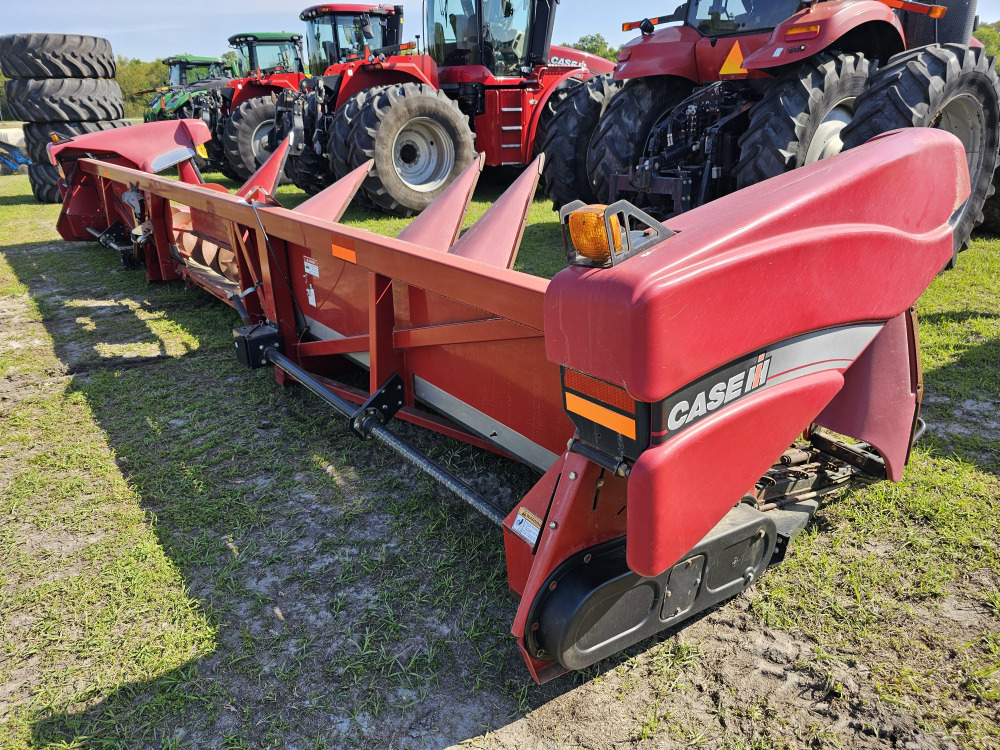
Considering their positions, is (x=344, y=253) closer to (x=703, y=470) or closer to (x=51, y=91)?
(x=703, y=470)

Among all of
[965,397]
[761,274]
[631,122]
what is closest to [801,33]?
[631,122]

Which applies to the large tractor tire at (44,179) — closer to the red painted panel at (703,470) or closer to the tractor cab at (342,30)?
the tractor cab at (342,30)

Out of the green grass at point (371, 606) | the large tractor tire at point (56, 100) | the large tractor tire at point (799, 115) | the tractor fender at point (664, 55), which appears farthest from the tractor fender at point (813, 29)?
the large tractor tire at point (56, 100)

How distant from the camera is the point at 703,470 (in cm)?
130

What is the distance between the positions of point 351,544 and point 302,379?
86 centimetres

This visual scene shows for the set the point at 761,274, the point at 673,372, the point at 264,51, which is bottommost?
the point at 673,372

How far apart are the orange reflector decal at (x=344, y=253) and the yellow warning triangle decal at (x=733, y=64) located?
317 cm

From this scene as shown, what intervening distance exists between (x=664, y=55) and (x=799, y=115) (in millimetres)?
1456

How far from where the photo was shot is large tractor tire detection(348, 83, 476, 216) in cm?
706

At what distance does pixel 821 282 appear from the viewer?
1367 millimetres

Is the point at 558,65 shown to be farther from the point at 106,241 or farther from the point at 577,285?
the point at 577,285

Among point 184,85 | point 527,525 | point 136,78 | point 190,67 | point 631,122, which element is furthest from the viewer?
point 136,78

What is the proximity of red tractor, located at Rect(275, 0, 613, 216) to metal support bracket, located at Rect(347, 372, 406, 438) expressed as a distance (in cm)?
522

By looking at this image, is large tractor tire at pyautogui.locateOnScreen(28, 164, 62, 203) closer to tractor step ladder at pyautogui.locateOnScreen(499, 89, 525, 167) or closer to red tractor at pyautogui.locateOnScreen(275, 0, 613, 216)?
red tractor at pyautogui.locateOnScreen(275, 0, 613, 216)
